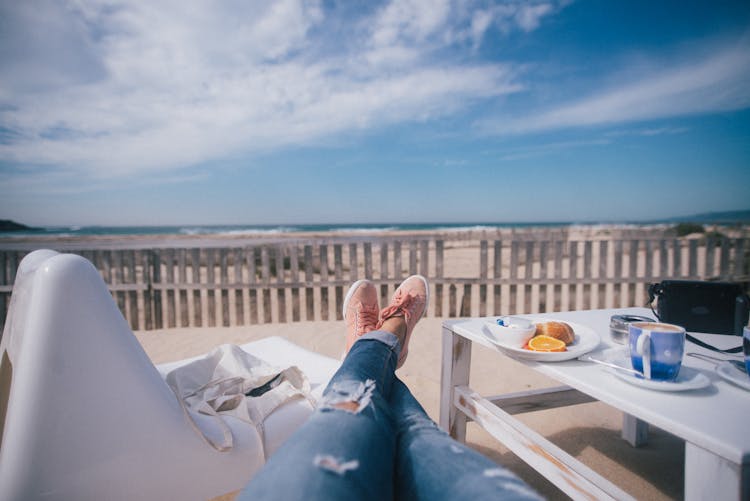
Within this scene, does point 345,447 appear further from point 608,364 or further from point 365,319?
point 365,319

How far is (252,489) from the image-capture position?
28.4 inches

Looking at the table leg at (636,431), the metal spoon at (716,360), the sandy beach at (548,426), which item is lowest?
the sandy beach at (548,426)

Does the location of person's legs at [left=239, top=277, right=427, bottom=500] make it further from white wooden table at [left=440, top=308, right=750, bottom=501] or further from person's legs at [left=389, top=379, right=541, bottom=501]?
white wooden table at [left=440, top=308, right=750, bottom=501]

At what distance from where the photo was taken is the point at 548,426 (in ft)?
7.55

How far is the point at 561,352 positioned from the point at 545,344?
70mm

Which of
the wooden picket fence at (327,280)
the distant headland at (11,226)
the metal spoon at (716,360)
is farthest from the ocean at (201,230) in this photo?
the metal spoon at (716,360)

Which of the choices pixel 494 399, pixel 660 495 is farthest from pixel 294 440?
pixel 660 495

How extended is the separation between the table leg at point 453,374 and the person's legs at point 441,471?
0.61 meters

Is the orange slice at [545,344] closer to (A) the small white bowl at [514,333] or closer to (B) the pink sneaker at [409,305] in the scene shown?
(A) the small white bowl at [514,333]

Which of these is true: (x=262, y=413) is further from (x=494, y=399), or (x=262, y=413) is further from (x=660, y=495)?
(x=660, y=495)

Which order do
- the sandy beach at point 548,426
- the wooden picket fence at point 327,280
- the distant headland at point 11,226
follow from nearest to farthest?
the sandy beach at point 548,426 → the wooden picket fence at point 327,280 → the distant headland at point 11,226

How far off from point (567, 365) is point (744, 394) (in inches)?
16.3

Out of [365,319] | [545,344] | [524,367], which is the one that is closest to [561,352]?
[545,344]

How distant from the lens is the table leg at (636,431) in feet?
Answer: 6.72
